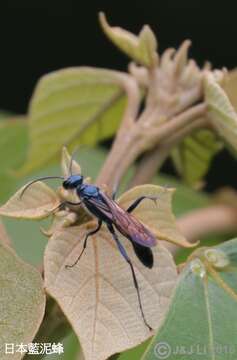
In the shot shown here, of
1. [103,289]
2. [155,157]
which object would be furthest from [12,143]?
[103,289]

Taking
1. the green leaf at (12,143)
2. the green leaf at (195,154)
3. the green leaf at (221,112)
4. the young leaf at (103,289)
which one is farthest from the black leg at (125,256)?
the green leaf at (12,143)

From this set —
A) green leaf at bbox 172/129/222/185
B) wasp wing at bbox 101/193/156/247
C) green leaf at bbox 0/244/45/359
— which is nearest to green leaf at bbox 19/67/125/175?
green leaf at bbox 172/129/222/185

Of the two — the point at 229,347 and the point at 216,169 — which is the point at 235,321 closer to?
the point at 229,347

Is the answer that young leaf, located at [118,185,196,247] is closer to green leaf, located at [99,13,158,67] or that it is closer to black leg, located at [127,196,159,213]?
black leg, located at [127,196,159,213]

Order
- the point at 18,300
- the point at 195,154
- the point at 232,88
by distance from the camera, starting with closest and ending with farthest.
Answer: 1. the point at 18,300
2. the point at 232,88
3. the point at 195,154

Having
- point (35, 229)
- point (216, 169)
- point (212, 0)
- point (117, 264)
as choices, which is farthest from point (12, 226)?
point (212, 0)

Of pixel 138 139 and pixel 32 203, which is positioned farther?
pixel 138 139

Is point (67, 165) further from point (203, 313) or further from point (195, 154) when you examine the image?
point (195, 154)

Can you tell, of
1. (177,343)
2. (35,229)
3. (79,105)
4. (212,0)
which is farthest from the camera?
(212,0)
